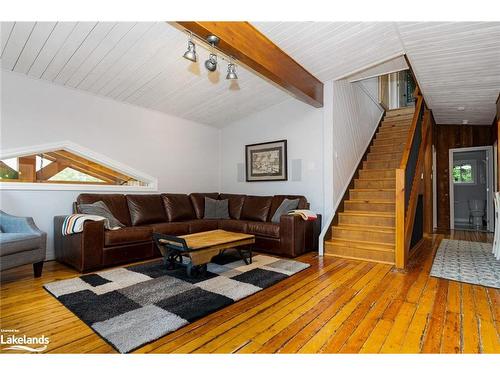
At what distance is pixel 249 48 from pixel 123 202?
2.84 m

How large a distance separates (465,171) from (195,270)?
897cm

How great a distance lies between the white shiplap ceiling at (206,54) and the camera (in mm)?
2842

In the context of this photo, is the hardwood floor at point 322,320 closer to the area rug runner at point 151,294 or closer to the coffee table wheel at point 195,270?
the area rug runner at point 151,294

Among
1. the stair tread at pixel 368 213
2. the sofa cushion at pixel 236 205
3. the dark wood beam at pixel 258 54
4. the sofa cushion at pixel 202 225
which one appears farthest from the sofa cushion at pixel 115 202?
the stair tread at pixel 368 213

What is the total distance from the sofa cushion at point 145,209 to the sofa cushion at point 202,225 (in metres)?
0.52

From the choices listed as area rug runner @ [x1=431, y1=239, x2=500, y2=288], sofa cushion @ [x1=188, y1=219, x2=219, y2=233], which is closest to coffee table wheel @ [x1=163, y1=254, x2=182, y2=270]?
sofa cushion @ [x1=188, y1=219, x2=219, y2=233]

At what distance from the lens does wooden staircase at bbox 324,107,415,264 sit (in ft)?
12.4

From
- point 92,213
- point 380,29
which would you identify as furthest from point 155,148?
point 380,29

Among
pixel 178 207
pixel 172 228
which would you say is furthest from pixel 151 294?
pixel 178 207

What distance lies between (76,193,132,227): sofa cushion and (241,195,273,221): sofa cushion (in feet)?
6.36

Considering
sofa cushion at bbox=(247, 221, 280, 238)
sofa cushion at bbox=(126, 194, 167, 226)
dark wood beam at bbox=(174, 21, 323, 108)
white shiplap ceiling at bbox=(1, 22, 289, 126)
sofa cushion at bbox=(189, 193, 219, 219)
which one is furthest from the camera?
sofa cushion at bbox=(189, 193, 219, 219)

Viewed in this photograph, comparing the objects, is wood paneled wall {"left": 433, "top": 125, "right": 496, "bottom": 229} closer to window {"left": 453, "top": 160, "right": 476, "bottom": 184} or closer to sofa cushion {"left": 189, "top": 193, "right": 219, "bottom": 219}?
window {"left": 453, "top": 160, "right": 476, "bottom": 184}

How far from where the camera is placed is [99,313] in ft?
6.82

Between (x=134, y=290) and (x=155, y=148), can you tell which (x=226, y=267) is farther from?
(x=155, y=148)
